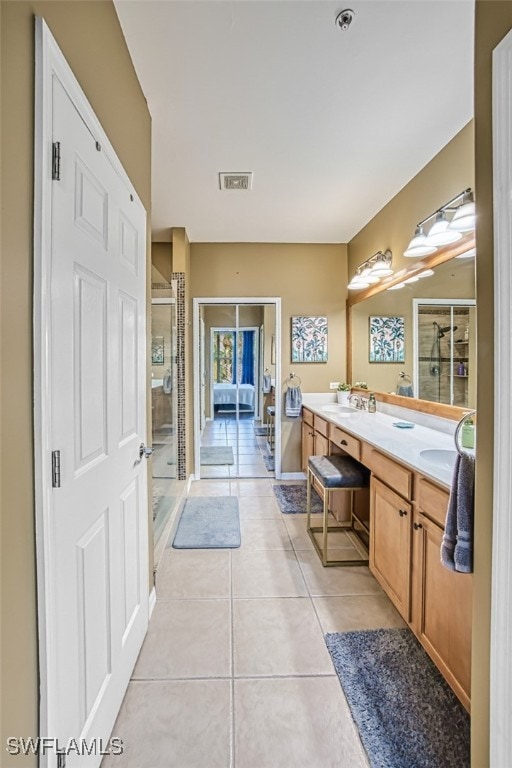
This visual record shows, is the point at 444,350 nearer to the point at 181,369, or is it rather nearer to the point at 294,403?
the point at 294,403

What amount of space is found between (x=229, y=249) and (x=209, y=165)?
1608 millimetres

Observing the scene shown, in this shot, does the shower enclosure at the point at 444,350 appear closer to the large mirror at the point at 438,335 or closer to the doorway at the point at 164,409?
the large mirror at the point at 438,335

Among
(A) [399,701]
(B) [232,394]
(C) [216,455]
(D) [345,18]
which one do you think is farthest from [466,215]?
(C) [216,455]

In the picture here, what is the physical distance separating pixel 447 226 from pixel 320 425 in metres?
1.90

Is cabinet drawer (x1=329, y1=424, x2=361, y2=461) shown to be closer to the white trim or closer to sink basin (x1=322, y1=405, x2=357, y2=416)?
sink basin (x1=322, y1=405, x2=357, y2=416)

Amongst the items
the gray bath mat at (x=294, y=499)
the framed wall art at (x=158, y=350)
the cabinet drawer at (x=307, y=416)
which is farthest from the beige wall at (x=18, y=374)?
the cabinet drawer at (x=307, y=416)

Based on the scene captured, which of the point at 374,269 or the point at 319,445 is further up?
the point at 374,269

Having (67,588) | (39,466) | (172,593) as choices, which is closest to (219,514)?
(172,593)

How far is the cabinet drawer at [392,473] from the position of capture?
1.72m

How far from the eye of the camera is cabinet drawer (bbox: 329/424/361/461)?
244cm

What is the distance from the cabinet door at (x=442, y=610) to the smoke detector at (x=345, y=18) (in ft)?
6.75

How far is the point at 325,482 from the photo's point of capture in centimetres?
241

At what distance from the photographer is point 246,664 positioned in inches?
63.3

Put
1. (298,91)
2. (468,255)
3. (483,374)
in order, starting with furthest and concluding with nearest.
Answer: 1. (468,255)
2. (298,91)
3. (483,374)
